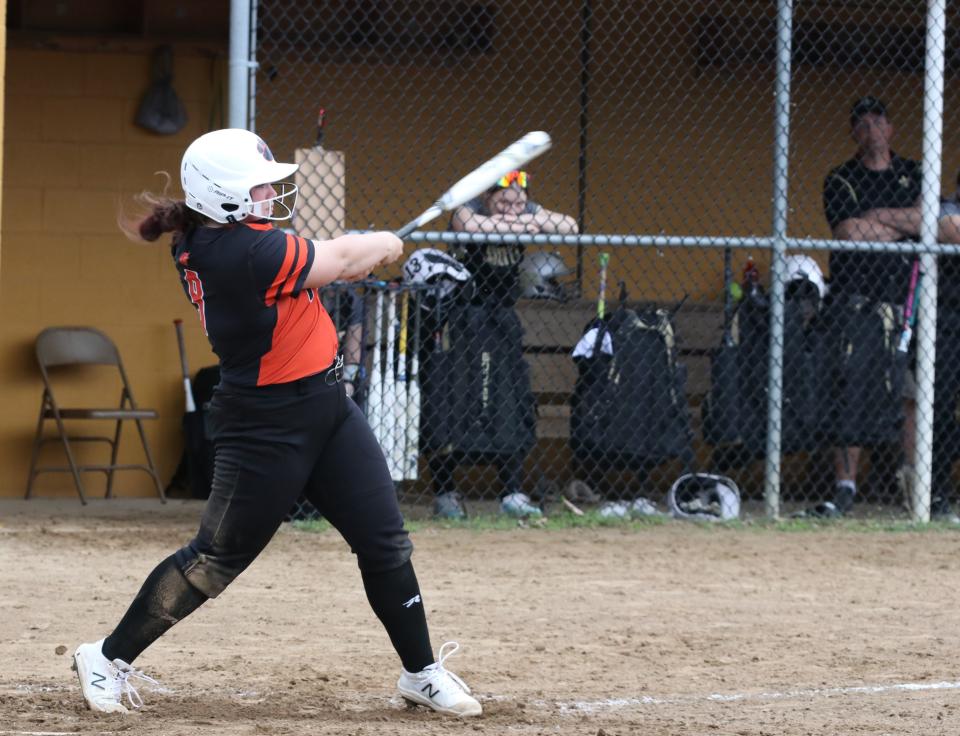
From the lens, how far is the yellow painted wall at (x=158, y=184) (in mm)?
9617

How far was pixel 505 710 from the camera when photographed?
14.5ft

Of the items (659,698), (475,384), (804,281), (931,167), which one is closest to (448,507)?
(475,384)

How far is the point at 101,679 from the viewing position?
166 inches

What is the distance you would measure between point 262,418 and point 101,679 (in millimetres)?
864

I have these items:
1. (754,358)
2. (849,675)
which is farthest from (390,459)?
(849,675)

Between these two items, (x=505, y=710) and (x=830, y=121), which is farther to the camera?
(x=830, y=121)

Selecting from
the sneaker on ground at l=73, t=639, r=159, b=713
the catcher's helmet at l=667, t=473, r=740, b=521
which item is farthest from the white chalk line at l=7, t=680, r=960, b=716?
the catcher's helmet at l=667, t=473, r=740, b=521

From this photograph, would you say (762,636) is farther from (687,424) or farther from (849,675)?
(687,424)

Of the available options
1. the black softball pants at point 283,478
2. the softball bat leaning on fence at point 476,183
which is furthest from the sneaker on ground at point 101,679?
the softball bat leaning on fence at point 476,183

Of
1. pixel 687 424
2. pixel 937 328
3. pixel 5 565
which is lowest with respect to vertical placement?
pixel 5 565

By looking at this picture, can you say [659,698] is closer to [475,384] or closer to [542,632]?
[542,632]

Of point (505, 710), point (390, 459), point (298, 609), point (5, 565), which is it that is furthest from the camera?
point (390, 459)

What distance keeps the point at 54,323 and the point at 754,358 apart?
4.41m

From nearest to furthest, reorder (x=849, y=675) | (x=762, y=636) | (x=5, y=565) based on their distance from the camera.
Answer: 1. (x=849, y=675)
2. (x=762, y=636)
3. (x=5, y=565)
